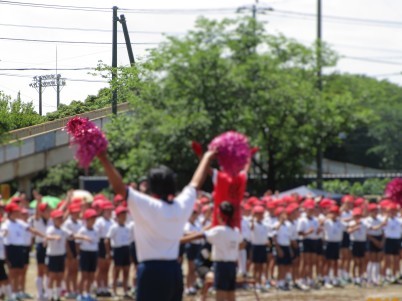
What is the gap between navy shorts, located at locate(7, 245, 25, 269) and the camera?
50.8 feet

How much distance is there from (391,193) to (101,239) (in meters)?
7.31

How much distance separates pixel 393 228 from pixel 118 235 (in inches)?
244

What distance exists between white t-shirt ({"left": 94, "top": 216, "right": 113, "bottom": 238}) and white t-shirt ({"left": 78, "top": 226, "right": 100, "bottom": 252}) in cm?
44

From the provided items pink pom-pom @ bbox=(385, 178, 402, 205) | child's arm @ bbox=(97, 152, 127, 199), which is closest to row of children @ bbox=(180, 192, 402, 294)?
pink pom-pom @ bbox=(385, 178, 402, 205)

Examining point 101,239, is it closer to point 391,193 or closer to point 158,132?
point 391,193

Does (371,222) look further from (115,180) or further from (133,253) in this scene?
(115,180)

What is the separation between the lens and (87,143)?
634cm

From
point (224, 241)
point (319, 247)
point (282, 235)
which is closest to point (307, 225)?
point (282, 235)

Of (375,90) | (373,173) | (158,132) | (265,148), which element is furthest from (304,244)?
(373,173)

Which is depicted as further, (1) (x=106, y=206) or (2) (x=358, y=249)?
(2) (x=358, y=249)

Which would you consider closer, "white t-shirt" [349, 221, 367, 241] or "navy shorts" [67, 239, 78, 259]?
"navy shorts" [67, 239, 78, 259]

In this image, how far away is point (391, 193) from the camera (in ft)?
34.3

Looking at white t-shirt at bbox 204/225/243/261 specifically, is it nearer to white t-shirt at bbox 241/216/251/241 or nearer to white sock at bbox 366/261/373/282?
white t-shirt at bbox 241/216/251/241

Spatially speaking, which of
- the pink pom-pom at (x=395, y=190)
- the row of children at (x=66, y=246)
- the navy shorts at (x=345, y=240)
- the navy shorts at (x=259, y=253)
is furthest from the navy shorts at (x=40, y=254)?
the pink pom-pom at (x=395, y=190)
